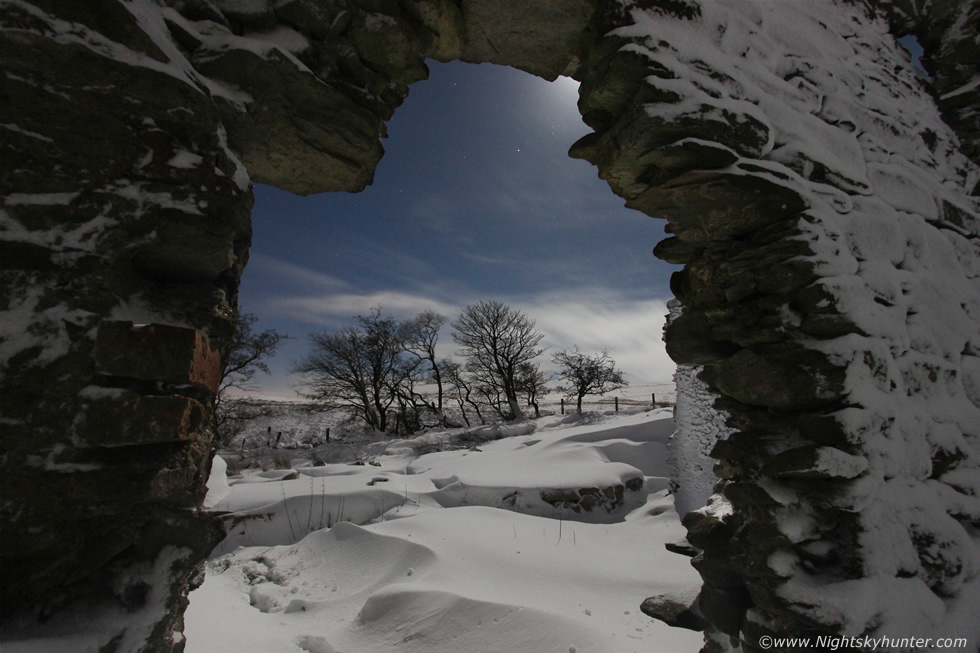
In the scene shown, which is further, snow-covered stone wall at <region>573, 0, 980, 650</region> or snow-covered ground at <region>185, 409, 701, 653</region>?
snow-covered ground at <region>185, 409, 701, 653</region>

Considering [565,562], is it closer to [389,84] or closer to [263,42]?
[389,84]

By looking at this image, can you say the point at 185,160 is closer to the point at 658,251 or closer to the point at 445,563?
the point at 658,251

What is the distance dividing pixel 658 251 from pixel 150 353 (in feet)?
7.31

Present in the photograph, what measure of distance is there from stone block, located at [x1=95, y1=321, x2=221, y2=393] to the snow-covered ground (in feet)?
1.90

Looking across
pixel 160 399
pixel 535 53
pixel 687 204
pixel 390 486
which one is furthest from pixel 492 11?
pixel 390 486

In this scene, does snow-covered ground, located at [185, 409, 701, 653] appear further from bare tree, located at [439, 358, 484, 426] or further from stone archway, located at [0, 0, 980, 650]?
bare tree, located at [439, 358, 484, 426]

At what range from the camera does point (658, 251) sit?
94.5 inches

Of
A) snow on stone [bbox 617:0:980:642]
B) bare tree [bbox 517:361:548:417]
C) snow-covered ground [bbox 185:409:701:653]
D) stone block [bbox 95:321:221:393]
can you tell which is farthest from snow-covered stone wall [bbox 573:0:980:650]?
bare tree [bbox 517:361:548:417]

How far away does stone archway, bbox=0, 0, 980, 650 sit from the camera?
1.16 meters

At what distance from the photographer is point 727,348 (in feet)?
7.20

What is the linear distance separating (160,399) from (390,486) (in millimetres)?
5791

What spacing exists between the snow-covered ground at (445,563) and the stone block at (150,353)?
0.58 meters

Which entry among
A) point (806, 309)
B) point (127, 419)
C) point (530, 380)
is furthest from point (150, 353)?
point (530, 380)

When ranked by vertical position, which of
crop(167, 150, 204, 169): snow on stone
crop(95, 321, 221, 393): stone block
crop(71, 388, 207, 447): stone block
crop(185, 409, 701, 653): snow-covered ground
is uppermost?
crop(167, 150, 204, 169): snow on stone
